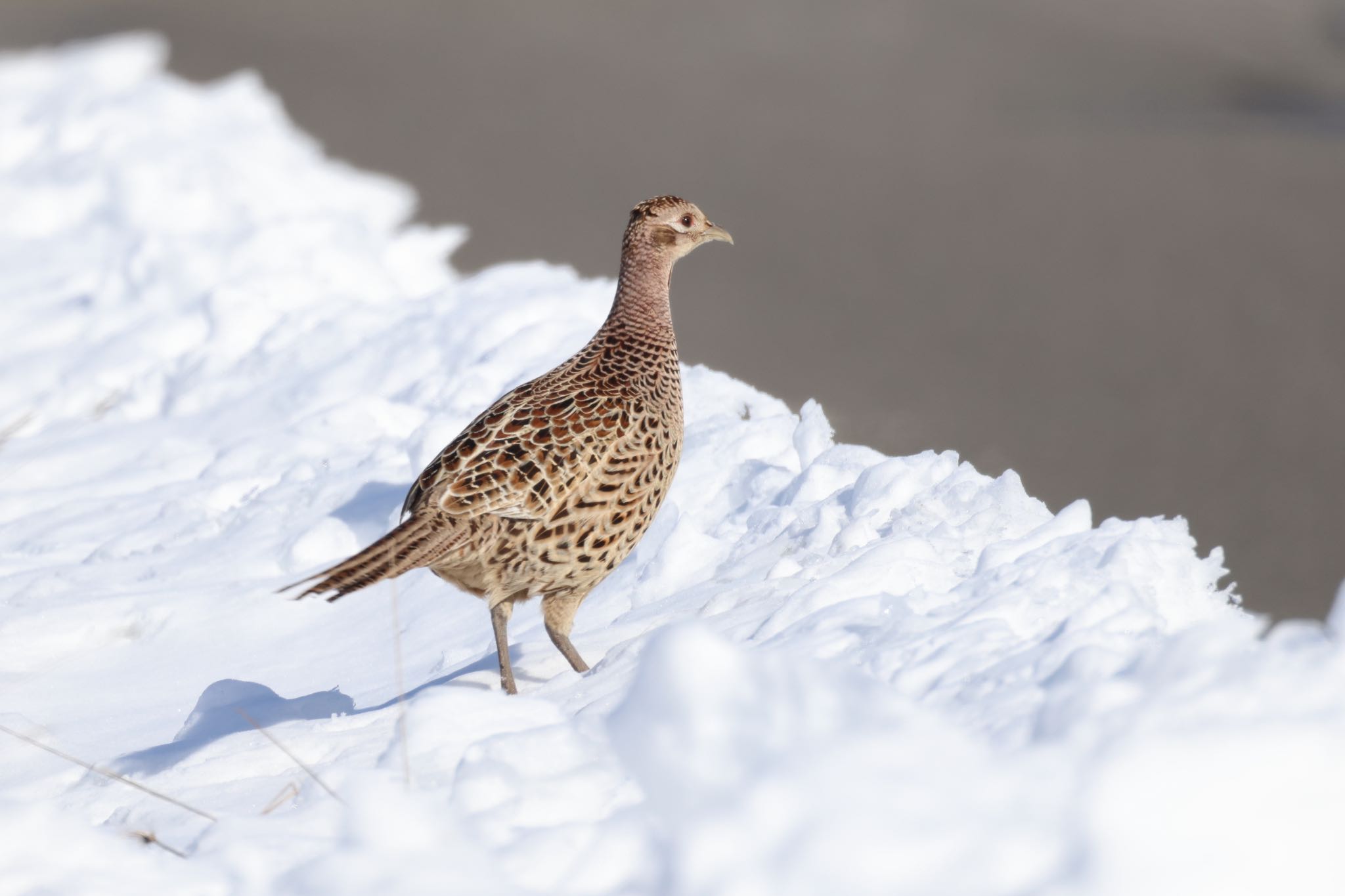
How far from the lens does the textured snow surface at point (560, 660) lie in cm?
220

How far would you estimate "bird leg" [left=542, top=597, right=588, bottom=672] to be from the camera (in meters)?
3.80

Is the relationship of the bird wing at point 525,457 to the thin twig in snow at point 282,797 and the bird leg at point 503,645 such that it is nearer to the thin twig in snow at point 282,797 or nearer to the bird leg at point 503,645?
the bird leg at point 503,645

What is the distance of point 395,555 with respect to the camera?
3.40m

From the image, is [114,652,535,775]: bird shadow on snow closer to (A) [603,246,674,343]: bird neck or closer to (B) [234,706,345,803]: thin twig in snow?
(B) [234,706,345,803]: thin twig in snow

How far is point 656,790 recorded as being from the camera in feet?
7.72

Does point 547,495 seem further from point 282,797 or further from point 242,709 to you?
point 282,797

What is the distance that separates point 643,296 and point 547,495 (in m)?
0.97

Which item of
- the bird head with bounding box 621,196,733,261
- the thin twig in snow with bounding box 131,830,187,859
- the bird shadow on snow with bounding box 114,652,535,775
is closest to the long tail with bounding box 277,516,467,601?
the bird shadow on snow with bounding box 114,652,535,775

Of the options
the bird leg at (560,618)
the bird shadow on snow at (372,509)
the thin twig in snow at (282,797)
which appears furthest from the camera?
the bird shadow on snow at (372,509)

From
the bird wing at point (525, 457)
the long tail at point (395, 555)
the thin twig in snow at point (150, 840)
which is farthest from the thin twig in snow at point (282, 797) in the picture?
the bird wing at point (525, 457)

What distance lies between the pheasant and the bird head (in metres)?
0.43

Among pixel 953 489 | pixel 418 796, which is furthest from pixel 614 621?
pixel 418 796

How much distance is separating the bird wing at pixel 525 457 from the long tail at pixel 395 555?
0.06m

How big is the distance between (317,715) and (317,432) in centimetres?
238
